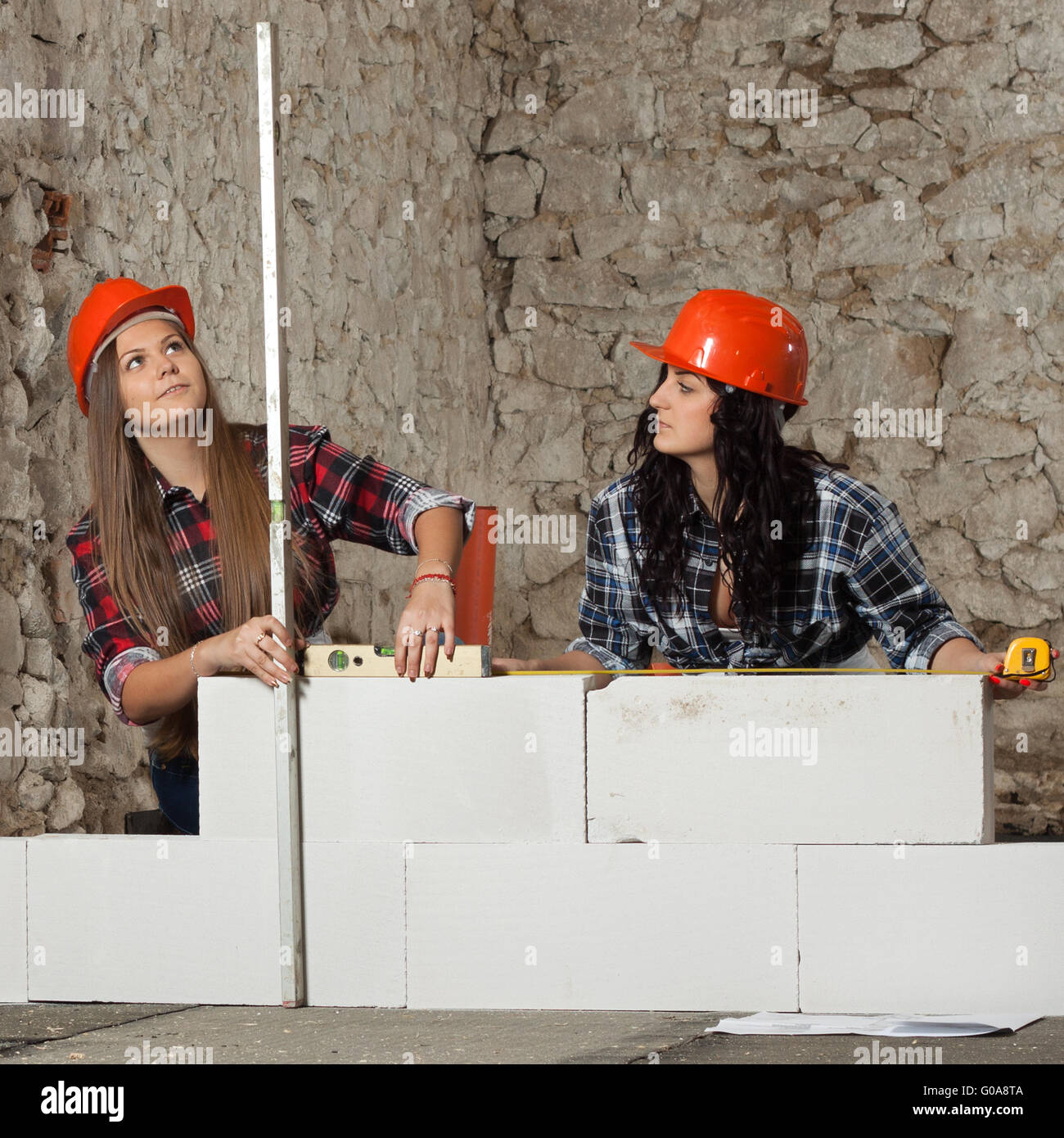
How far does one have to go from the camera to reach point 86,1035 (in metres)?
1.83

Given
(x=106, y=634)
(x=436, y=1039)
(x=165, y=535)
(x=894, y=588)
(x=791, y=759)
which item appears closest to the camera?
(x=436, y=1039)

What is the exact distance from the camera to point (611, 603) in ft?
8.79

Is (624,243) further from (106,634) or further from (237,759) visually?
(237,759)

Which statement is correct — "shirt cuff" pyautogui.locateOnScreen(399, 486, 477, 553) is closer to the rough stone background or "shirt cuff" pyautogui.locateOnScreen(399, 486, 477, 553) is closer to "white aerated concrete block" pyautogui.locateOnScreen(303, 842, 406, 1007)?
"white aerated concrete block" pyautogui.locateOnScreen(303, 842, 406, 1007)

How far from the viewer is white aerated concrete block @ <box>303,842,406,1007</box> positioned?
197cm

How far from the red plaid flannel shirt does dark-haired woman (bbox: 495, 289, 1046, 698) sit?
363 mm

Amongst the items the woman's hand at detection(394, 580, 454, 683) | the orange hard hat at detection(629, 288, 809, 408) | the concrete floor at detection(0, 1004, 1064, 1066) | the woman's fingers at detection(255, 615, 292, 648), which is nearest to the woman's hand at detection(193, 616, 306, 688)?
the woman's fingers at detection(255, 615, 292, 648)

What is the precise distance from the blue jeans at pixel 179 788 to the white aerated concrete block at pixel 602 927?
668mm

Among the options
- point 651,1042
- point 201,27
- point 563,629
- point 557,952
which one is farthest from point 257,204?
point 651,1042

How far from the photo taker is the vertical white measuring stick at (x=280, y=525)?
76.3 inches

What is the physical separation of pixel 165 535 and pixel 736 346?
3.66 feet

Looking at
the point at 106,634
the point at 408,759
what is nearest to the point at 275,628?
the point at 408,759

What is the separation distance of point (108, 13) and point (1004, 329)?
9.79ft

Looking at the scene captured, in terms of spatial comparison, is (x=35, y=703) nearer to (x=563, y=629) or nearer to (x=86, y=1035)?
(x=86, y=1035)
